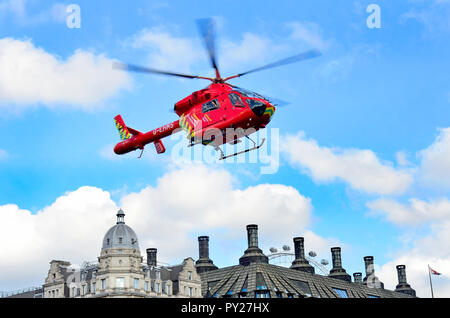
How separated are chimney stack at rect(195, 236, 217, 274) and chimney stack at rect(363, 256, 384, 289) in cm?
4612

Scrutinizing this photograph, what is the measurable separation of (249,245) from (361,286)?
107ft

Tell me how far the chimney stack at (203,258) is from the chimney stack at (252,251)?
20.8 feet

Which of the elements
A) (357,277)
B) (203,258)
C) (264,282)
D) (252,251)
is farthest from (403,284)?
(264,282)

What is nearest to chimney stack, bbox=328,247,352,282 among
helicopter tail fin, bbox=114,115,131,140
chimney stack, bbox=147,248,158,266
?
chimney stack, bbox=147,248,158,266

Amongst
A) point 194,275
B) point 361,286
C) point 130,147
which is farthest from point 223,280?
point 130,147

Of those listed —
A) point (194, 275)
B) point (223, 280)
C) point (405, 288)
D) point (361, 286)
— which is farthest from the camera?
point (405, 288)

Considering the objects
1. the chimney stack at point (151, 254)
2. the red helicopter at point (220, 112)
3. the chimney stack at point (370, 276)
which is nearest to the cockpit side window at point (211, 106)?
the red helicopter at point (220, 112)

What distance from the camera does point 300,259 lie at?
146 metres

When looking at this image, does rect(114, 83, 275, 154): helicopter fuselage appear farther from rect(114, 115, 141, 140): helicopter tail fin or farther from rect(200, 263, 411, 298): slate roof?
rect(200, 263, 411, 298): slate roof

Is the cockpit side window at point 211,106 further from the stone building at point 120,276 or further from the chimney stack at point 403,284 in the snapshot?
the chimney stack at point 403,284

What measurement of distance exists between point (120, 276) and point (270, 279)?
27.8 meters

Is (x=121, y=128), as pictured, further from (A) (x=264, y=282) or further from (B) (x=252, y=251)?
(B) (x=252, y=251)
